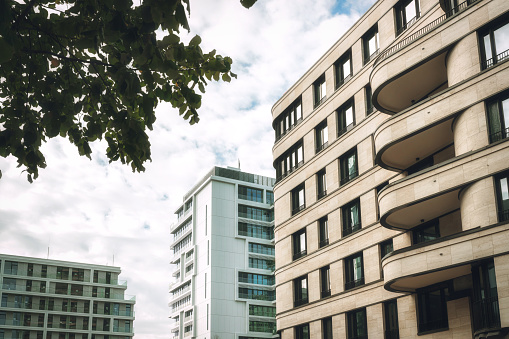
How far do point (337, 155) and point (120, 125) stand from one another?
30.2m

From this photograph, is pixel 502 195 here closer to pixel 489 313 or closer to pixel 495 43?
pixel 489 313

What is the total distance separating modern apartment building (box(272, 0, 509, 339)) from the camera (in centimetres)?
2398

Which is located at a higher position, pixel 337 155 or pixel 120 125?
pixel 337 155

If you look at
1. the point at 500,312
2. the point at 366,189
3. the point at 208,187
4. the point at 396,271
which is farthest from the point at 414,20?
the point at 208,187

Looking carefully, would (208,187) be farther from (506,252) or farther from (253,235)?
(506,252)

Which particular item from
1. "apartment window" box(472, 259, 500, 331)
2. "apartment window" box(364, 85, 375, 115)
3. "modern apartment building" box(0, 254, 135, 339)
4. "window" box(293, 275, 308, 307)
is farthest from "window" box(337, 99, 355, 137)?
"modern apartment building" box(0, 254, 135, 339)

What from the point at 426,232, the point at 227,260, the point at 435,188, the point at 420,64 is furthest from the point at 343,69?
the point at 227,260

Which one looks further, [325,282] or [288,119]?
[288,119]

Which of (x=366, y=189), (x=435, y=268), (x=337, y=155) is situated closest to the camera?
(x=435, y=268)

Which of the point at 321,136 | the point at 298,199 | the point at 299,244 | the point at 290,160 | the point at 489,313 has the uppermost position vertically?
the point at 321,136

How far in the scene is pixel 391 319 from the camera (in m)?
31.5

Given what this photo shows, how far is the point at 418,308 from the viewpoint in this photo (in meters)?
29.4

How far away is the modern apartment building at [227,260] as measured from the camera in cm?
9350

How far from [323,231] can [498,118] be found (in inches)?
664
